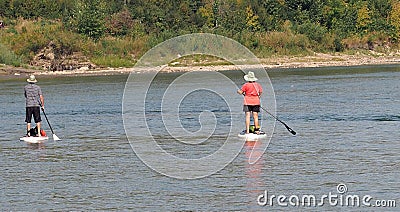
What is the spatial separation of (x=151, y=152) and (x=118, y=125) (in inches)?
255

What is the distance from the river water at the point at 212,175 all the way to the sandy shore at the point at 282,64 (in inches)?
1476

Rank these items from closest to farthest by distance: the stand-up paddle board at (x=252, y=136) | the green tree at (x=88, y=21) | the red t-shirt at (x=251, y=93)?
the stand-up paddle board at (x=252, y=136)
the red t-shirt at (x=251, y=93)
the green tree at (x=88, y=21)

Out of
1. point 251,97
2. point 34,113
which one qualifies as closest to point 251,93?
point 251,97

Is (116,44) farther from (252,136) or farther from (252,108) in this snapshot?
(252,136)

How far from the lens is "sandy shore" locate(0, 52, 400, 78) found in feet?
214

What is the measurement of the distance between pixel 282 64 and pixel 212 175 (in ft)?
199

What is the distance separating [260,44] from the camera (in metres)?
79.4

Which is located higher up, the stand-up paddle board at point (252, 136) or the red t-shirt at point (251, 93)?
the red t-shirt at point (251, 93)

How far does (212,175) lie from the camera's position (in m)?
15.1

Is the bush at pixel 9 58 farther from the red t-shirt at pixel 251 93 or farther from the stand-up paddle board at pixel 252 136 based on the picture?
the stand-up paddle board at pixel 252 136

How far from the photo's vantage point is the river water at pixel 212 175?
42.9 feet

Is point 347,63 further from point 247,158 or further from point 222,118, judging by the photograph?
point 247,158

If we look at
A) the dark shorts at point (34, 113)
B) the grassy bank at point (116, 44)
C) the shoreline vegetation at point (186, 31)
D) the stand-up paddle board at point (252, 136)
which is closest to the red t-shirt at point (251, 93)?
the stand-up paddle board at point (252, 136)

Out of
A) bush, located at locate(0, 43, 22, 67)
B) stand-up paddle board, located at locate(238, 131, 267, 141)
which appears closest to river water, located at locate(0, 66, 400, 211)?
stand-up paddle board, located at locate(238, 131, 267, 141)
